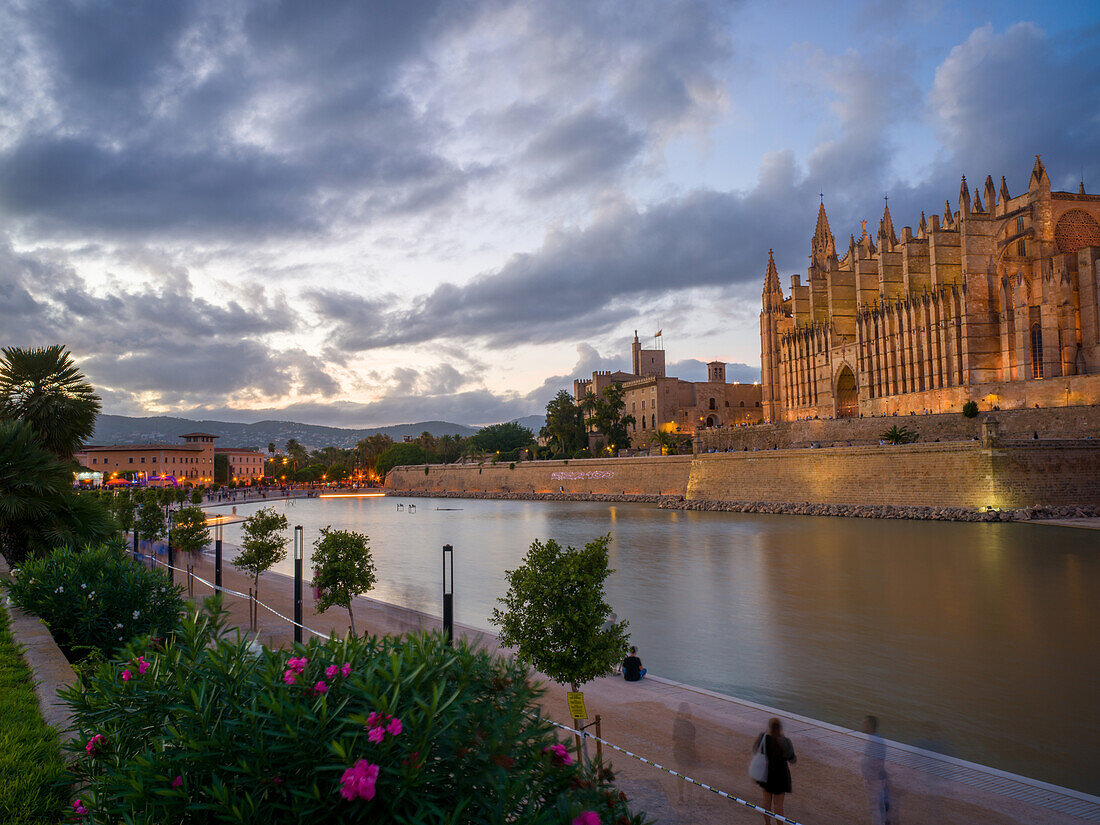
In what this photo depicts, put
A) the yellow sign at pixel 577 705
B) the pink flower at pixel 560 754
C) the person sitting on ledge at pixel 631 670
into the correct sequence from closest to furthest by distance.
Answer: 1. the pink flower at pixel 560 754
2. the yellow sign at pixel 577 705
3. the person sitting on ledge at pixel 631 670

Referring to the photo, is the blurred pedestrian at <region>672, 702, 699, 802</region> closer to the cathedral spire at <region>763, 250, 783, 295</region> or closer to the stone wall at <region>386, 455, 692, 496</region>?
the stone wall at <region>386, 455, 692, 496</region>

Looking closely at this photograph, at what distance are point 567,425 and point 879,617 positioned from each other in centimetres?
6118

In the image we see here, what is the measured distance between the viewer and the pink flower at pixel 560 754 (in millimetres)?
2904

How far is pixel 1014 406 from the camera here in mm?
42312

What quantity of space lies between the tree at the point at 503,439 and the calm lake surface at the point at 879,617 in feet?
198

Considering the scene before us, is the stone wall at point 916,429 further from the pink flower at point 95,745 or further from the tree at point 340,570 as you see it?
the pink flower at point 95,745

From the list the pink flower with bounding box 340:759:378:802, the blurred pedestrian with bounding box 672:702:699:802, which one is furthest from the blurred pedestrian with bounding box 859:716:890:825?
the pink flower with bounding box 340:759:378:802

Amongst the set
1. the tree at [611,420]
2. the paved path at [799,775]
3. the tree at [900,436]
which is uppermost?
the tree at [611,420]

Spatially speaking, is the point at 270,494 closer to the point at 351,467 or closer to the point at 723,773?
the point at 351,467

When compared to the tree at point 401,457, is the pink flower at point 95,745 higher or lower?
lower

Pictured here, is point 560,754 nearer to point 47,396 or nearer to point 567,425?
point 47,396

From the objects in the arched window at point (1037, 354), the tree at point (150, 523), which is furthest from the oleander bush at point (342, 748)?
the arched window at point (1037, 354)

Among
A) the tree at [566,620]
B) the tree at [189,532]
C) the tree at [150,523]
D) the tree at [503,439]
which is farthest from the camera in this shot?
the tree at [503,439]

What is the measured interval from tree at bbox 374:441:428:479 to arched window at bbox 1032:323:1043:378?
246 feet
